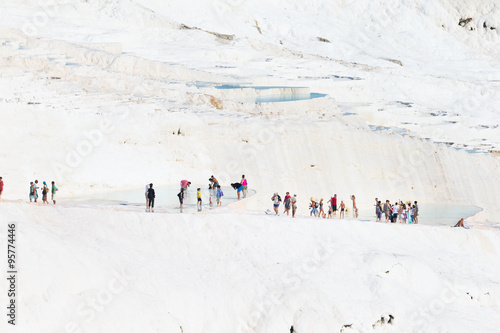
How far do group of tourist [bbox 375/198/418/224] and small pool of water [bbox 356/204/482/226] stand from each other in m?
0.61

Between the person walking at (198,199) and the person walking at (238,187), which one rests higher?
the person walking at (238,187)

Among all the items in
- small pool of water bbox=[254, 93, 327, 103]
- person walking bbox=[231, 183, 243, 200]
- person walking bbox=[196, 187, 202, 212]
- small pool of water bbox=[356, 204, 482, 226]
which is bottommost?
small pool of water bbox=[356, 204, 482, 226]

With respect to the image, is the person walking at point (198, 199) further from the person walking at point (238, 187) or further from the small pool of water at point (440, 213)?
the small pool of water at point (440, 213)

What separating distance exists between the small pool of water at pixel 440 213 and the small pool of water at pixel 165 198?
3645 millimetres

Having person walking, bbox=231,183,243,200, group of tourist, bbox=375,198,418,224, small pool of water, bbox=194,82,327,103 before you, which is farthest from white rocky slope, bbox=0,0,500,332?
group of tourist, bbox=375,198,418,224

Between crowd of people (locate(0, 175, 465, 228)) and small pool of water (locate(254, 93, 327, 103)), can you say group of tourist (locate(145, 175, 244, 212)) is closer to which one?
crowd of people (locate(0, 175, 465, 228))

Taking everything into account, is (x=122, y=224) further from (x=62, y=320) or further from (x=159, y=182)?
(x=159, y=182)

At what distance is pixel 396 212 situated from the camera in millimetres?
21828

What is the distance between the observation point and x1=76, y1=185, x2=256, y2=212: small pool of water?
20.6m

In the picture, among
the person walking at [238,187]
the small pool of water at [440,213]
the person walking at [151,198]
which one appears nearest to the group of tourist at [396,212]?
the small pool of water at [440,213]

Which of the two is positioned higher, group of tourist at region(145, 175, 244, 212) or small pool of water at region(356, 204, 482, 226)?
group of tourist at region(145, 175, 244, 212)

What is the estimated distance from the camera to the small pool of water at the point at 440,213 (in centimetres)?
2412

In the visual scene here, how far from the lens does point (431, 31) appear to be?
249 ft

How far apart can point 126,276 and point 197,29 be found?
4650 centimetres
